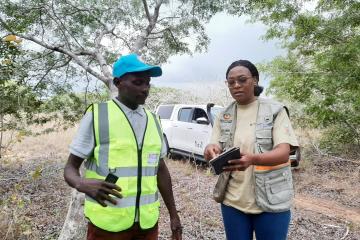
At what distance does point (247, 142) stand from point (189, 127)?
8.33 m

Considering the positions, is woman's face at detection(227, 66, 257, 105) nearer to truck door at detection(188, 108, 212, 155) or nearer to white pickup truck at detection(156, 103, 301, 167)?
white pickup truck at detection(156, 103, 301, 167)

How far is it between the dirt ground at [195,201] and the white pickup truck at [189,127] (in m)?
0.65

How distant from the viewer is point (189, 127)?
35.3ft

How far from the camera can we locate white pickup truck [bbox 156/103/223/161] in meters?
9.98

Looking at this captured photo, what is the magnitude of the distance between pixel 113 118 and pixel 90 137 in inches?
6.3

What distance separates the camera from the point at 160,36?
24.5ft

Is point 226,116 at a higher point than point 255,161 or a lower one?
higher

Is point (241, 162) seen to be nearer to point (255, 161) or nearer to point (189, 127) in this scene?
point (255, 161)

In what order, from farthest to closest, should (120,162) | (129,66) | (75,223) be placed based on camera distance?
(75,223), (129,66), (120,162)

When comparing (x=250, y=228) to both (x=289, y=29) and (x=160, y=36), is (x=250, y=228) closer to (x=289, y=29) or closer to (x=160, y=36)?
(x=160, y=36)

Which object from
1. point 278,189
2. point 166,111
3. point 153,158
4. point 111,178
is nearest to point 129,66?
point 153,158

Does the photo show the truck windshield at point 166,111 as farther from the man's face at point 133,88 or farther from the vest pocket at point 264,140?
the man's face at point 133,88

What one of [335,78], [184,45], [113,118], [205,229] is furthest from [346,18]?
[113,118]

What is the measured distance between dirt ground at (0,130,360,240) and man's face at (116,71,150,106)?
1961mm
